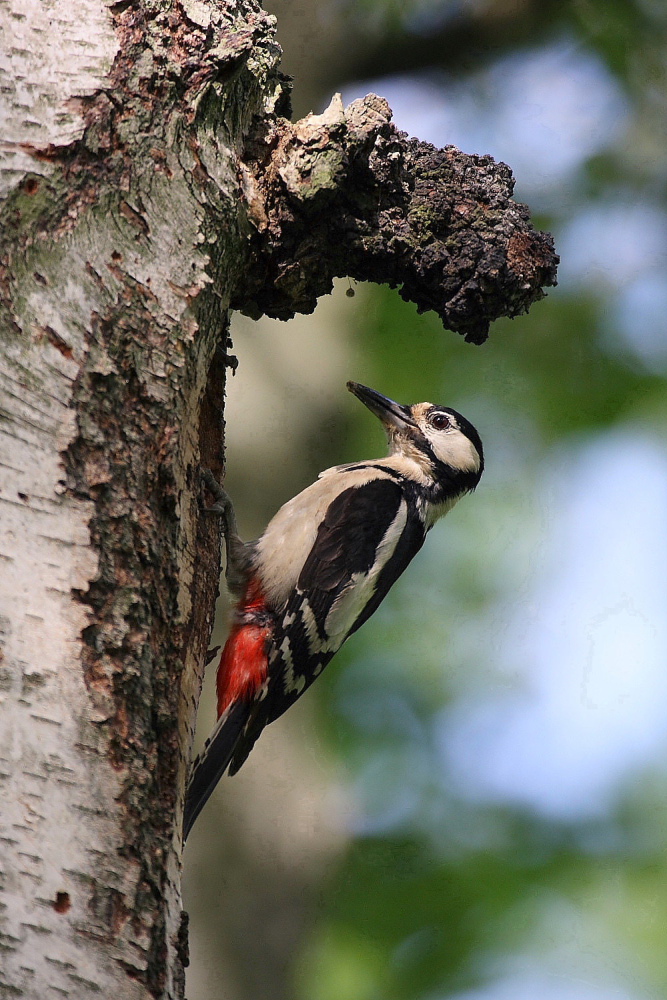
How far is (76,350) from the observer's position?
76.7 inches

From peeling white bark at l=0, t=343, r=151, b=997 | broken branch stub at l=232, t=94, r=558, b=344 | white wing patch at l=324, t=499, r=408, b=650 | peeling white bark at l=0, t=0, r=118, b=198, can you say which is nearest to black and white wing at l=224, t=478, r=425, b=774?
white wing patch at l=324, t=499, r=408, b=650

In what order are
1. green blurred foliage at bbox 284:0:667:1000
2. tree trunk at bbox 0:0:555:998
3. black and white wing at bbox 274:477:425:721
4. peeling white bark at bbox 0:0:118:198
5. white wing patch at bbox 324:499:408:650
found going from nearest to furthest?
tree trunk at bbox 0:0:555:998 → peeling white bark at bbox 0:0:118:198 → black and white wing at bbox 274:477:425:721 → white wing patch at bbox 324:499:408:650 → green blurred foliage at bbox 284:0:667:1000

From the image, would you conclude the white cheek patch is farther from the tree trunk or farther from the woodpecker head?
the tree trunk

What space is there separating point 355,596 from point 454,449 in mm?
977

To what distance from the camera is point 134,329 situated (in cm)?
214

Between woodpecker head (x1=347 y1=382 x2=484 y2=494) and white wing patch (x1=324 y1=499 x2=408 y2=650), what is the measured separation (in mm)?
535

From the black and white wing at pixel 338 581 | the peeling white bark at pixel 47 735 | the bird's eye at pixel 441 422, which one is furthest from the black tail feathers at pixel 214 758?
the bird's eye at pixel 441 422

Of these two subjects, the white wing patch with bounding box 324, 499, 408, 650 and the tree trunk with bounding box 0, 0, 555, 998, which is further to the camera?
the white wing patch with bounding box 324, 499, 408, 650

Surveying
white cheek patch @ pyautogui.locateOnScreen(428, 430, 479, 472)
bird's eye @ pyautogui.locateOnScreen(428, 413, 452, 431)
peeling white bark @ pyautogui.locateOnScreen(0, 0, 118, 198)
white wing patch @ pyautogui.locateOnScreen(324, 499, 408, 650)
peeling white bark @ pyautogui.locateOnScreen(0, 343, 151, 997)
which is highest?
bird's eye @ pyautogui.locateOnScreen(428, 413, 452, 431)

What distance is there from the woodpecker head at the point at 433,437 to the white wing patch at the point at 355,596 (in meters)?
0.54

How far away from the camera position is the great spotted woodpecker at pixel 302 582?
3.43 meters

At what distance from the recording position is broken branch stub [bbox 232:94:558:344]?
2.61m

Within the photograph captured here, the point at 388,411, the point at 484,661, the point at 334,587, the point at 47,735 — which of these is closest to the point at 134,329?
the point at 47,735

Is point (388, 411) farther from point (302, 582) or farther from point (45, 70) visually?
point (45, 70)
